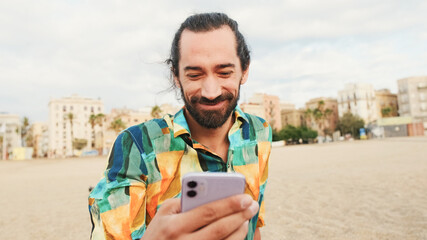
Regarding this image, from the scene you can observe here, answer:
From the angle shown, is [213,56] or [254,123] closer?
[213,56]

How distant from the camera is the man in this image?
5.40 ft

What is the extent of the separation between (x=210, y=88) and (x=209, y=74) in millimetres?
94

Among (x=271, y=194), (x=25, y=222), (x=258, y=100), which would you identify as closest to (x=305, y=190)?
(x=271, y=194)

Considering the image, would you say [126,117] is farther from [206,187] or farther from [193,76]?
[206,187]

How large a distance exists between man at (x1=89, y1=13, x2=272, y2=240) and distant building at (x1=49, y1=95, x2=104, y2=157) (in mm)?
102499

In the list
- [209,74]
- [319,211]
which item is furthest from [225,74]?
[319,211]

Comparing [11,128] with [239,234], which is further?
[11,128]

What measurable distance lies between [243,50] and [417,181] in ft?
42.0

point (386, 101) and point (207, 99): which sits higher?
point (386, 101)

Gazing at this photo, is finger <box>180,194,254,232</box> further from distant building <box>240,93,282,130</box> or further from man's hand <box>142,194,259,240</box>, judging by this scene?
distant building <box>240,93,282,130</box>

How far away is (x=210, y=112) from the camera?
1987mm

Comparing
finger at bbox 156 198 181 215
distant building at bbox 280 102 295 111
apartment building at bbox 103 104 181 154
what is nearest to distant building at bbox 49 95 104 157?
apartment building at bbox 103 104 181 154

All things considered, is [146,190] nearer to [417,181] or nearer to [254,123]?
[254,123]

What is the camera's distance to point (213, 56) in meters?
1.89
